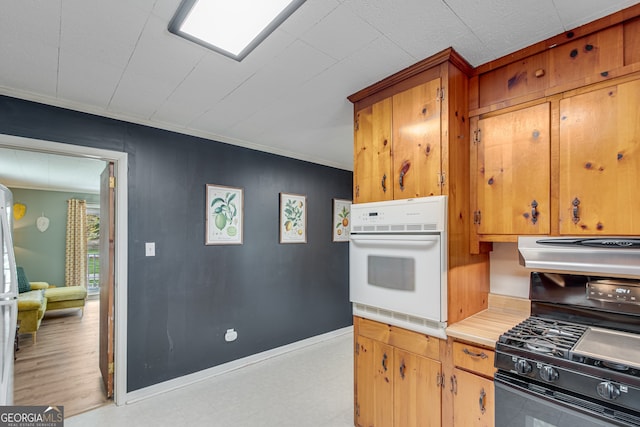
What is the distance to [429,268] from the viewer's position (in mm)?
1689

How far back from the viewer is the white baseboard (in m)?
2.59

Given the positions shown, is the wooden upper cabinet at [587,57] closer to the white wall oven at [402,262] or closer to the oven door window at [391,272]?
Result: the white wall oven at [402,262]

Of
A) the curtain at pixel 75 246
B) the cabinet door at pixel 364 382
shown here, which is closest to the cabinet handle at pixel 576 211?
the cabinet door at pixel 364 382

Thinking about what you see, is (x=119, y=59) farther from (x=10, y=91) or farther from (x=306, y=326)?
(x=306, y=326)

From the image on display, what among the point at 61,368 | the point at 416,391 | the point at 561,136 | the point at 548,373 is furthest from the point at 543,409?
the point at 61,368

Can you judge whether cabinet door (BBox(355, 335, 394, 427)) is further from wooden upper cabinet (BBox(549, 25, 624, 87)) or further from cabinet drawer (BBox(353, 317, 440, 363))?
wooden upper cabinet (BBox(549, 25, 624, 87))

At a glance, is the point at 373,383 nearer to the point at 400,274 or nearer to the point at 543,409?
the point at 400,274

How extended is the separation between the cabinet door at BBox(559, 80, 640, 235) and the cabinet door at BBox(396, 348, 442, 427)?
1008 mm

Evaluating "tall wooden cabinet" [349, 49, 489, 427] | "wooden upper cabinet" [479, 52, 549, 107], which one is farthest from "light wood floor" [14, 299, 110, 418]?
"wooden upper cabinet" [479, 52, 549, 107]

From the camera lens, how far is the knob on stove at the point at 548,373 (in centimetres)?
126

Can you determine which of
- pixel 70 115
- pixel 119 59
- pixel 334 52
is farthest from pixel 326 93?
pixel 70 115

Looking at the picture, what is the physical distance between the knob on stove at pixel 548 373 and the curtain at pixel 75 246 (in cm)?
777

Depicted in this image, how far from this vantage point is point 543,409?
129 centimetres

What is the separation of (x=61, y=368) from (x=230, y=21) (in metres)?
3.86
